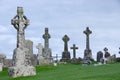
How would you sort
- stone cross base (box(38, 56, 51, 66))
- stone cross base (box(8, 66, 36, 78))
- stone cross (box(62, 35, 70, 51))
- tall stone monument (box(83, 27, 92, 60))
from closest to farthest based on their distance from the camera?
1. stone cross base (box(8, 66, 36, 78))
2. stone cross base (box(38, 56, 51, 66))
3. tall stone monument (box(83, 27, 92, 60))
4. stone cross (box(62, 35, 70, 51))

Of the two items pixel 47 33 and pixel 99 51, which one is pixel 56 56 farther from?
pixel 99 51

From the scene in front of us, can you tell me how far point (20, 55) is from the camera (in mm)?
32094

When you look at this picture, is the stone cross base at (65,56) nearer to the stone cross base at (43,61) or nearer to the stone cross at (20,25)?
the stone cross base at (43,61)

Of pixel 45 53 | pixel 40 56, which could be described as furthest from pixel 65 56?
pixel 40 56

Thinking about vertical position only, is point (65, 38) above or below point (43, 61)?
above

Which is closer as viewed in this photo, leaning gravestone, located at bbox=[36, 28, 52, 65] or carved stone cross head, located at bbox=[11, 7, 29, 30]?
carved stone cross head, located at bbox=[11, 7, 29, 30]

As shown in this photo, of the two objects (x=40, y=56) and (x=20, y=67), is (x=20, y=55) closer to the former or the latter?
(x=20, y=67)

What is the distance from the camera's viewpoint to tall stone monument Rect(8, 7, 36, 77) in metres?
30.8

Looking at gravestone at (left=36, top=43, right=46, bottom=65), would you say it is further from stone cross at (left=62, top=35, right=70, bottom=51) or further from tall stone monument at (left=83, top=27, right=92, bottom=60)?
stone cross at (left=62, top=35, right=70, bottom=51)

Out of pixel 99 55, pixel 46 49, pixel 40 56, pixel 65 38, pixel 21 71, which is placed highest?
pixel 65 38

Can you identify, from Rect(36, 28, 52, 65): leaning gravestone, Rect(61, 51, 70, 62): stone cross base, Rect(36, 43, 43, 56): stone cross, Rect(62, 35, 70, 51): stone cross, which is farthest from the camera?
Rect(62, 35, 70, 51): stone cross

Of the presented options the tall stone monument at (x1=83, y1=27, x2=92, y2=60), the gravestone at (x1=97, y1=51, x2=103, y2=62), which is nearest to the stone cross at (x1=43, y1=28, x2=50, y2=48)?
the tall stone monument at (x1=83, y1=27, x2=92, y2=60)

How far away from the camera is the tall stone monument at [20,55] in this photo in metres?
30.8

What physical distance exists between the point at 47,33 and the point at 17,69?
26.8 m
